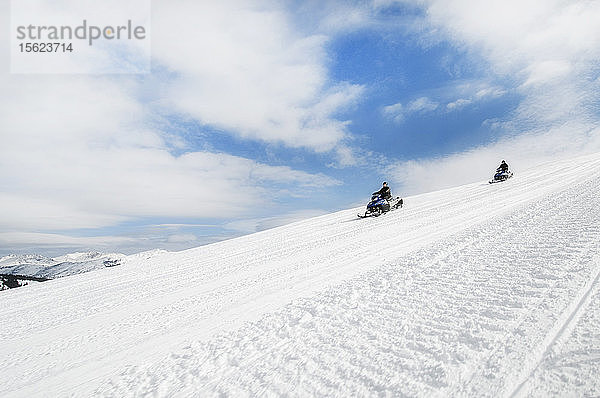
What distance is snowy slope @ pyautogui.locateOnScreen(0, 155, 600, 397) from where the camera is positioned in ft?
8.12

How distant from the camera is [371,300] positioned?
417cm

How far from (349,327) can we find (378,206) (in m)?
12.4

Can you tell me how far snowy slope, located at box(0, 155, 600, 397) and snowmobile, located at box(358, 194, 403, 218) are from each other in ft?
26.3

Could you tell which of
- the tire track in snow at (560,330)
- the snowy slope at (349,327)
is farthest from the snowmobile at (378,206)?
the tire track in snow at (560,330)

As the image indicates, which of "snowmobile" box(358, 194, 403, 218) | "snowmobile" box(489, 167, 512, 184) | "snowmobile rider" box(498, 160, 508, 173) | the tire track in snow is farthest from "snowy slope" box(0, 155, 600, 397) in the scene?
"snowmobile rider" box(498, 160, 508, 173)

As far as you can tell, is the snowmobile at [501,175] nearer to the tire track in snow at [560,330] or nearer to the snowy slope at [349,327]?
the snowy slope at [349,327]

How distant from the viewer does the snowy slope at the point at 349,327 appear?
2.47m

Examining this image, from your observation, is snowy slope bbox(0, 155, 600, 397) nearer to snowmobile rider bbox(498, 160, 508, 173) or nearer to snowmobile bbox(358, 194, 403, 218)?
snowmobile bbox(358, 194, 403, 218)

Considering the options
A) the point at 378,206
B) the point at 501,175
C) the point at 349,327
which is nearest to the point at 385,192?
the point at 378,206

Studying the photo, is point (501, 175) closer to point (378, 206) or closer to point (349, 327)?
point (378, 206)

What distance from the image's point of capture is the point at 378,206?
15.3m

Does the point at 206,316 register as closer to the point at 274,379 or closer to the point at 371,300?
the point at 274,379

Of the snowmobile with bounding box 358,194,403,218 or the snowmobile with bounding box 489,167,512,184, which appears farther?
the snowmobile with bounding box 489,167,512,184

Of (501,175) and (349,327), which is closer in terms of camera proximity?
(349,327)
